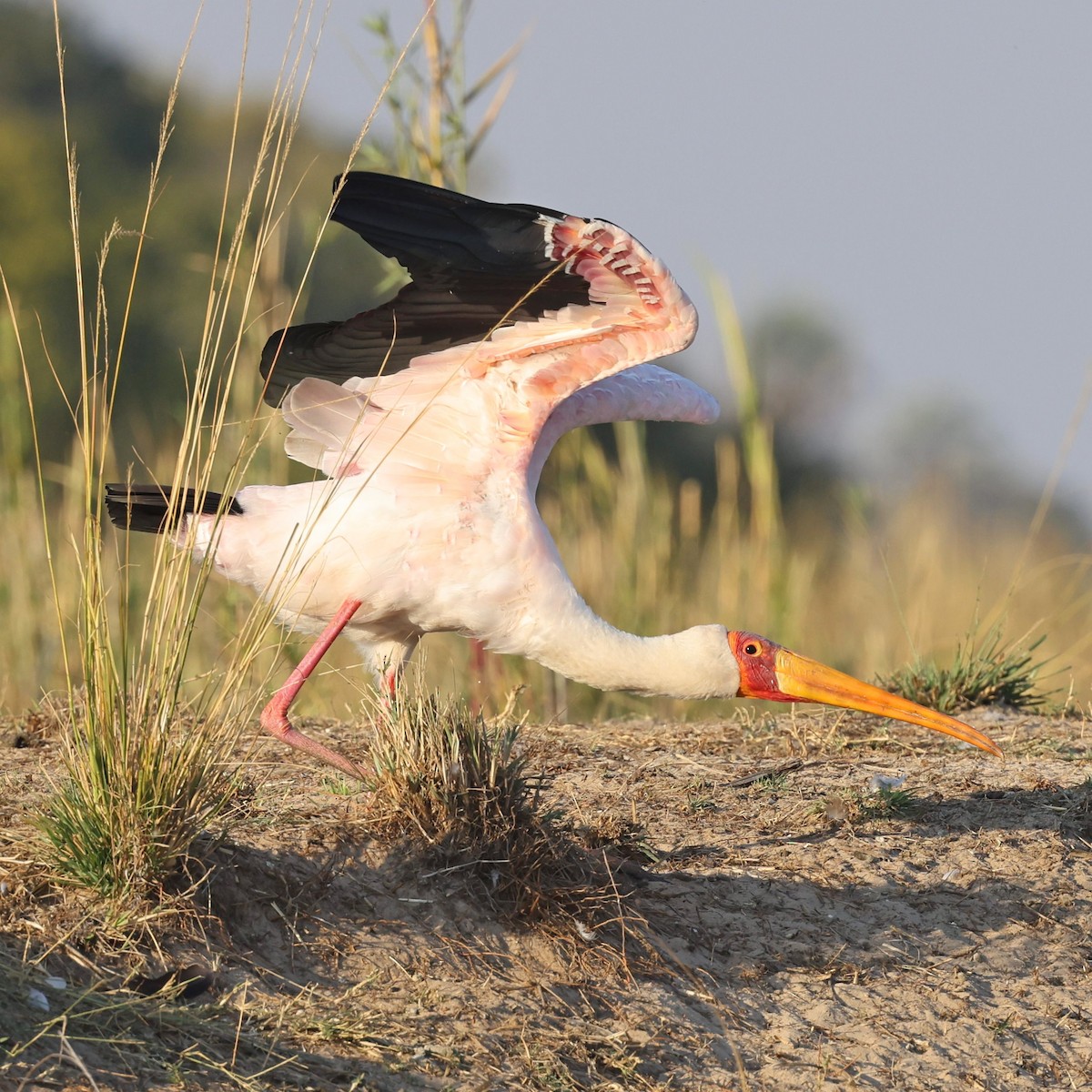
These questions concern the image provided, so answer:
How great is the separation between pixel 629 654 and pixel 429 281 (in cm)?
137

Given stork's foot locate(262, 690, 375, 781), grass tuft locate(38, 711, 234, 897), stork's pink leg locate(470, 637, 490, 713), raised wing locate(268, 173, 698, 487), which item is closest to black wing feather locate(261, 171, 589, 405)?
raised wing locate(268, 173, 698, 487)

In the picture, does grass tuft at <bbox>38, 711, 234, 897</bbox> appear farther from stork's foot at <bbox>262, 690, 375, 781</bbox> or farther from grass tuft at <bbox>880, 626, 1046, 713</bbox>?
grass tuft at <bbox>880, 626, 1046, 713</bbox>

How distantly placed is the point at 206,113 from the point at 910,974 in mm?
27251

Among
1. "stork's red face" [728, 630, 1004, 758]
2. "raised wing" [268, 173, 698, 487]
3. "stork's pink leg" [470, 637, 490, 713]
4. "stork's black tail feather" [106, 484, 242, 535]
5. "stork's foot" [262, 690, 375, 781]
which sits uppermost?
"raised wing" [268, 173, 698, 487]

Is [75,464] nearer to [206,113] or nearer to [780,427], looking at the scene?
[780,427]

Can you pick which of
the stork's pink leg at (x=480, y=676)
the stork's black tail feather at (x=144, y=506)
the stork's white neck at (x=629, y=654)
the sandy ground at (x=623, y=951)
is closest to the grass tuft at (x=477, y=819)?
the sandy ground at (x=623, y=951)

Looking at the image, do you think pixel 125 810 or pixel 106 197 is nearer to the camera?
pixel 125 810

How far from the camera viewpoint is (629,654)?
15.6 feet

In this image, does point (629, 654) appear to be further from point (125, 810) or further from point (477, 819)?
point (125, 810)

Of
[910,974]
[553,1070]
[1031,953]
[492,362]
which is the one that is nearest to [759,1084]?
[553,1070]

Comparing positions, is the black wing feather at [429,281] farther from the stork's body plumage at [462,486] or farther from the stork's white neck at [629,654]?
the stork's white neck at [629,654]

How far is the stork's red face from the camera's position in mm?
4859

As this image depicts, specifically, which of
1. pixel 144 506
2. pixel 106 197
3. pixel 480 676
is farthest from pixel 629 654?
pixel 106 197

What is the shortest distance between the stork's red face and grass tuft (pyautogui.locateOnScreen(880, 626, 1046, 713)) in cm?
103
